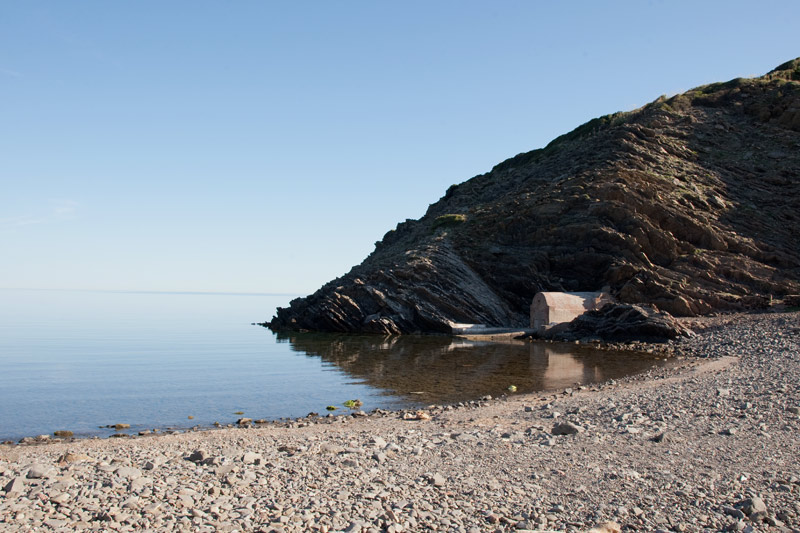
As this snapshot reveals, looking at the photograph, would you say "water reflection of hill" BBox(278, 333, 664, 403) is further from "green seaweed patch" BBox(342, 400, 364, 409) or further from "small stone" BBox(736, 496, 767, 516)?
"small stone" BBox(736, 496, 767, 516)

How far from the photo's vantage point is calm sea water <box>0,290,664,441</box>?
18781mm

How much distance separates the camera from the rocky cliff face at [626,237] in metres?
43.7

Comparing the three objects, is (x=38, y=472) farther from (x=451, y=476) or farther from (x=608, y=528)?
(x=608, y=528)

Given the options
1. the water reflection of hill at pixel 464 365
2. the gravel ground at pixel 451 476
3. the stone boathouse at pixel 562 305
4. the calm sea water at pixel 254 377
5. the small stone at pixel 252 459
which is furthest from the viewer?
the stone boathouse at pixel 562 305

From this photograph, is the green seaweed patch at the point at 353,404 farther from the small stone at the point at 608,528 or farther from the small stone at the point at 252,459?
the small stone at the point at 608,528

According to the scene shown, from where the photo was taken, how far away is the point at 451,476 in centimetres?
894

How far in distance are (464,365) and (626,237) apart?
24.3 meters

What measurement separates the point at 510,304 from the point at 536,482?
4178 cm

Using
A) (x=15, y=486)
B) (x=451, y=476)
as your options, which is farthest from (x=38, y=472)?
(x=451, y=476)

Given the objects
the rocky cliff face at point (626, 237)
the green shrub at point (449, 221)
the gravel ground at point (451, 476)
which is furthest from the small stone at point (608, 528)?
the green shrub at point (449, 221)

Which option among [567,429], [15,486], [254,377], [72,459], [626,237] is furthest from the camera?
[626,237]

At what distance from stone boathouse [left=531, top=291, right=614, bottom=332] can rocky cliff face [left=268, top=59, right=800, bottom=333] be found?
198 cm

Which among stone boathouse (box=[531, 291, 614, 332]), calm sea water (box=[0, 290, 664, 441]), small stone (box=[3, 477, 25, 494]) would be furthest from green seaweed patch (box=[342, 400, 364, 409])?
stone boathouse (box=[531, 291, 614, 332])

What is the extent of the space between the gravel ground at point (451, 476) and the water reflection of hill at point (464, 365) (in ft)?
22.8
